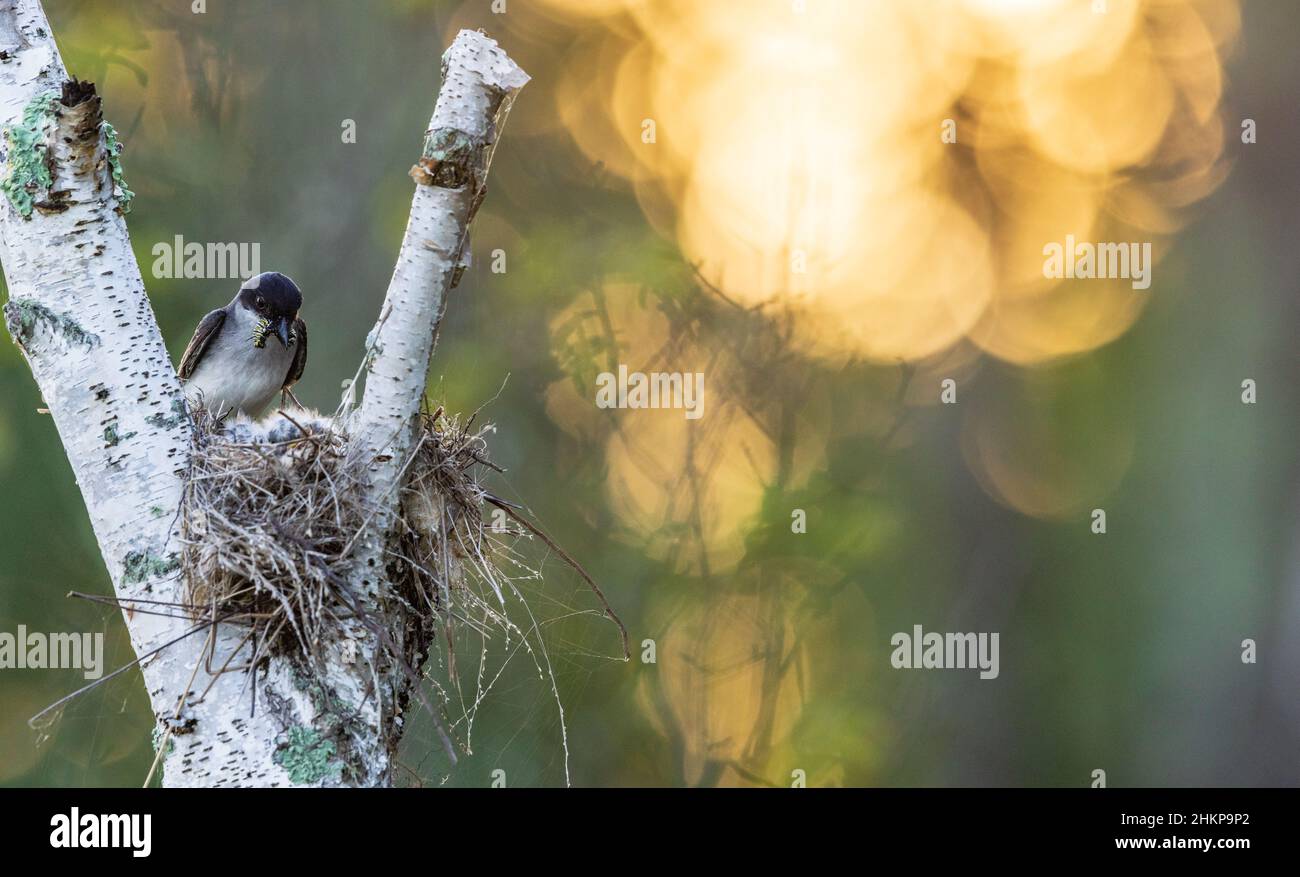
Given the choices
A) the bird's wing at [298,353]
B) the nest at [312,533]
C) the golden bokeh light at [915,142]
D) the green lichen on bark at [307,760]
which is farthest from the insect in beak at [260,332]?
the golden bokeh light at [915,142]

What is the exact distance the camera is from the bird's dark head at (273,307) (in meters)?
5.23

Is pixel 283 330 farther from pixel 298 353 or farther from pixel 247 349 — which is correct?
pixel 298 353

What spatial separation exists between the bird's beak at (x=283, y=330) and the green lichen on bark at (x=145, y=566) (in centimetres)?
242

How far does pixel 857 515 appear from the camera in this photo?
10.8 m

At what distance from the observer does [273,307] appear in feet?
17.3

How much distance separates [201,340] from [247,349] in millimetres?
274

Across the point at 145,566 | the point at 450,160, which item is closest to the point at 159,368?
the point at 145,566

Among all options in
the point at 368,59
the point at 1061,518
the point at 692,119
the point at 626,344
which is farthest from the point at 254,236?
the point at 1061,518

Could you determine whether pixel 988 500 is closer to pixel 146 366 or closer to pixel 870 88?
pixel 870 88

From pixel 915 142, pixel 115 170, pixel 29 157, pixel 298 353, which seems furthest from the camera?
pixel 915 142

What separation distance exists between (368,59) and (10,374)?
4.25 metres

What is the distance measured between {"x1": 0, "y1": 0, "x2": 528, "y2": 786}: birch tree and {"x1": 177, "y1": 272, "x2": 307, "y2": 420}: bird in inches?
77.4

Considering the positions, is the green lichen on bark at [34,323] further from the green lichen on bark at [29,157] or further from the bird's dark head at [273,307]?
the bird's dark head at [273,307]

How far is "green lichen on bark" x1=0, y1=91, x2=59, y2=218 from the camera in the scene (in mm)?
3098
